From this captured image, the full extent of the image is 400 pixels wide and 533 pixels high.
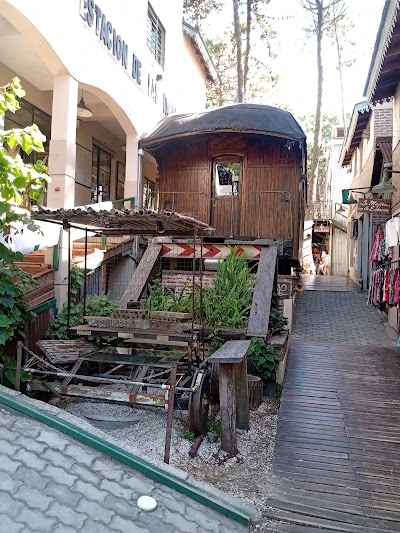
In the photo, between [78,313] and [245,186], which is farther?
[245,186]

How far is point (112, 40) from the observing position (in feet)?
31.8

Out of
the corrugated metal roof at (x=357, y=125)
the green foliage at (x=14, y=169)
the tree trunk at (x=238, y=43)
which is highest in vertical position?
the tree trunk at (x=238, y=43)

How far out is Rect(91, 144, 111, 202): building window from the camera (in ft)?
44.6

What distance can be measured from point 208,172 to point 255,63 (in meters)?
12.9

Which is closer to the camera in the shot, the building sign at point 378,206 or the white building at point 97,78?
the white building at point 97,78

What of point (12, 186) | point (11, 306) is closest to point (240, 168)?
point (12, 186)

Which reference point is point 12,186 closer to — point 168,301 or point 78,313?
point 78,313

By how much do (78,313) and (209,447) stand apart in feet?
11.0

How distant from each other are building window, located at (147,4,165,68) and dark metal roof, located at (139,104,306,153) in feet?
9.92

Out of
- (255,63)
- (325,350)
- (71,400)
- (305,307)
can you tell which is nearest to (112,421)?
(71,400)

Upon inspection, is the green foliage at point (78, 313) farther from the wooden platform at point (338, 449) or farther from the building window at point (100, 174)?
the building window at point (100, 174)

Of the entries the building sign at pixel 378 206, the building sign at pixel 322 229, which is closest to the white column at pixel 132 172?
the building sign at pixel 378 206

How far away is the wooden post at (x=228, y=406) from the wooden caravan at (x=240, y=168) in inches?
250

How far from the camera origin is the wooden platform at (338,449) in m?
3.32
